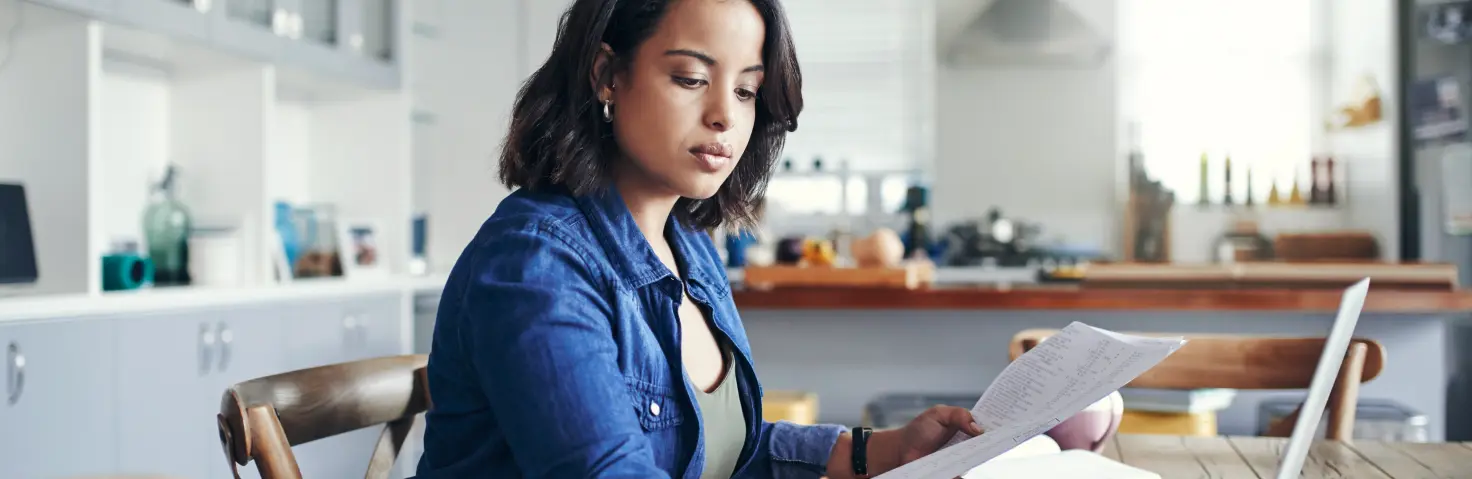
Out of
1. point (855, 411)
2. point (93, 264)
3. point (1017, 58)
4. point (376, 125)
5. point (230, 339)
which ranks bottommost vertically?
point (855, 411)

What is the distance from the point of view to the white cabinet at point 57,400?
2113 mm

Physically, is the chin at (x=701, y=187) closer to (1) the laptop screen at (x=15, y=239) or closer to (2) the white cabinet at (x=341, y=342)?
(1) the laptop screen at (x=15, y=239)

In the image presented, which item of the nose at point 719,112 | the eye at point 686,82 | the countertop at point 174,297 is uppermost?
the eye at point 686,82

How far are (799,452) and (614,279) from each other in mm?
356

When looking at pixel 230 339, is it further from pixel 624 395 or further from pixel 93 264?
pixel 624 395

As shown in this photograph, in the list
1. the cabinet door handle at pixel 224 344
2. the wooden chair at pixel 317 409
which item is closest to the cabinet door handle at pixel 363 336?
the cabinet door handle at pixel 224 344

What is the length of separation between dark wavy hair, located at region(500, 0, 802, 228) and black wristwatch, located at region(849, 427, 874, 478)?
13.9 inches

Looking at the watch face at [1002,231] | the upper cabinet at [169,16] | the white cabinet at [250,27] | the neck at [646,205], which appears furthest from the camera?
the watch face at [1002,231]

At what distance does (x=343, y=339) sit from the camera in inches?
136

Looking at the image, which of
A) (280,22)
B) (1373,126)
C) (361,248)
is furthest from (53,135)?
(1373,126)

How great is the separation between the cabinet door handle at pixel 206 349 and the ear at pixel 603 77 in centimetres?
200

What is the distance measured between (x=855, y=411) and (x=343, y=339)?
153 cm

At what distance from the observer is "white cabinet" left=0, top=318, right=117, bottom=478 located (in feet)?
6.93

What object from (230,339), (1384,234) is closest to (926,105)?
(1384,234)
